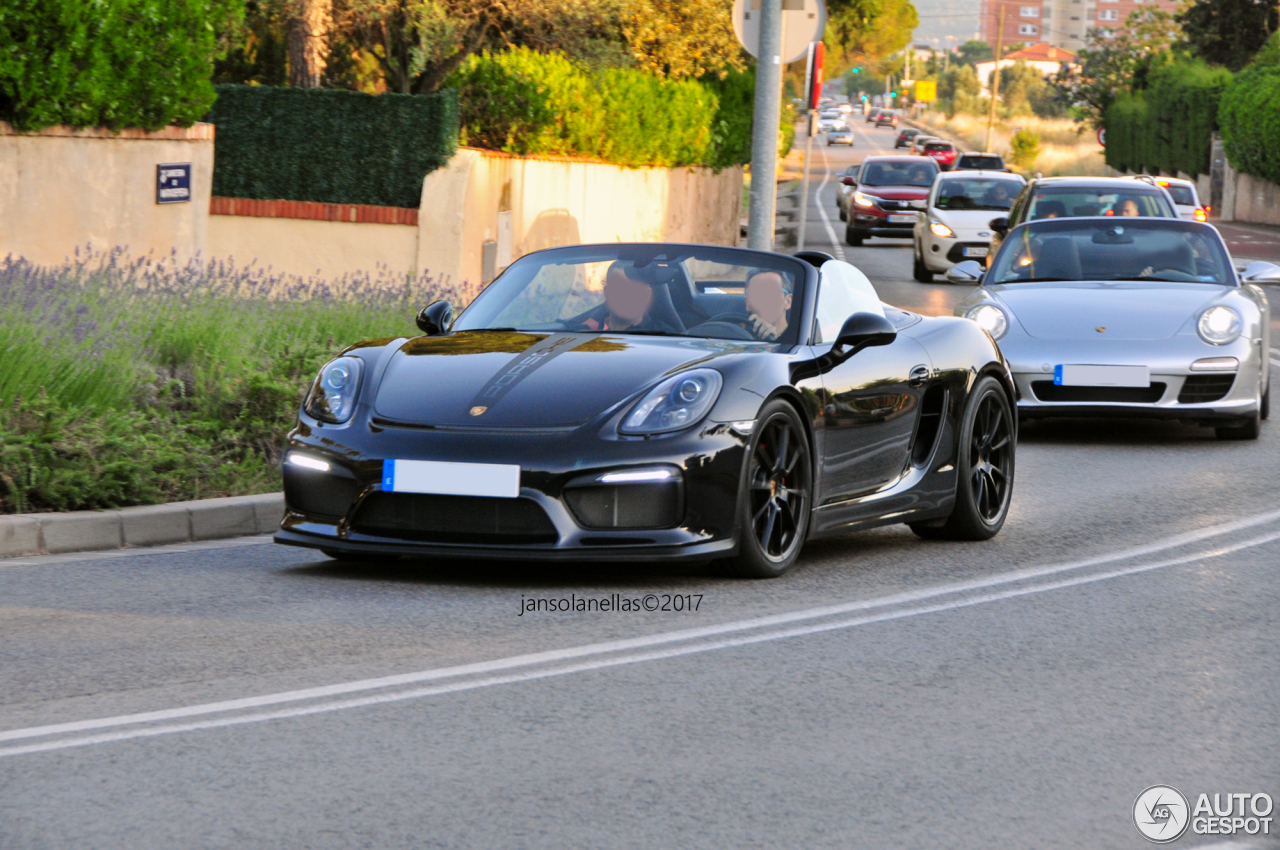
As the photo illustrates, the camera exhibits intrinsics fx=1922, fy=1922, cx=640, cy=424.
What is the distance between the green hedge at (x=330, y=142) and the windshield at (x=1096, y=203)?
19.6 ft

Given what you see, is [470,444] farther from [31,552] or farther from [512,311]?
[31,552]

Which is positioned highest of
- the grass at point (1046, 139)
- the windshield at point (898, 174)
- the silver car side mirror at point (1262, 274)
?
the grass at point (1046, 139)

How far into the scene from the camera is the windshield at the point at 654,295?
752 centimetres

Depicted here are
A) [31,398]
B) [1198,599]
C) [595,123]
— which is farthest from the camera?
[595,123]

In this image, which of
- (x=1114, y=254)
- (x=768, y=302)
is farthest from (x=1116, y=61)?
(x=768, y=302)

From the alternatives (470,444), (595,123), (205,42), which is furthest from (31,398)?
(595,123)

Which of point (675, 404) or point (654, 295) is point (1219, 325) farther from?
point (675, 404)

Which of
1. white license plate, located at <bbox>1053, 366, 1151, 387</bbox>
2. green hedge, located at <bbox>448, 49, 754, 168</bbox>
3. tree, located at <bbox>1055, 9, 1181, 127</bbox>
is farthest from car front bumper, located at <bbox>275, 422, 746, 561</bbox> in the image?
tree, located at <bbox>1055, 9, 1181, 127</bbox>

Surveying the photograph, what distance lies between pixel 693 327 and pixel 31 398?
10.4 ft

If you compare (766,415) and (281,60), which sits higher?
(281,60)

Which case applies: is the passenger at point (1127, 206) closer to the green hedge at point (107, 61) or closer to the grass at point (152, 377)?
the green hedge at point (107, 61)

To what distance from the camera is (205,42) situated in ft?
54.5

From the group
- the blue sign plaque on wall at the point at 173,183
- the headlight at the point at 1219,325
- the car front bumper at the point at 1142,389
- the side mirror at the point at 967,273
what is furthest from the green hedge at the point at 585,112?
the headlight at the point at 1219,325

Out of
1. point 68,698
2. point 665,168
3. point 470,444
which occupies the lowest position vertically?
point 68,698
